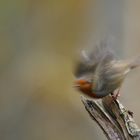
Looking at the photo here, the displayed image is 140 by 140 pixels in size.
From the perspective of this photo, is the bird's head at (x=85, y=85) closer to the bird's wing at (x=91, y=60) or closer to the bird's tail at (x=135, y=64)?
the bird's wing at (x=91, y=60)

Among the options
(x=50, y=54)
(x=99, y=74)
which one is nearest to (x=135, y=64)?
(x=99, y=74)

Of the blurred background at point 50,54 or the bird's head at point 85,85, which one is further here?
the blurred background at point 50,54

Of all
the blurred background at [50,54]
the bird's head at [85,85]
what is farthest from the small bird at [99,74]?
the blurred background at [50,54]

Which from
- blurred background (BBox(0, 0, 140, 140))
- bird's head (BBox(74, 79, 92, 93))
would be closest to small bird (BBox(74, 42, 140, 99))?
bird's head (BBox(74, 79, 92, 93))

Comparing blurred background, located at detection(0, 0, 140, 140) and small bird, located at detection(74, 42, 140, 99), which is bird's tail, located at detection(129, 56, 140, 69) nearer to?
small bird, located at detection(74, 42, 140, 99)

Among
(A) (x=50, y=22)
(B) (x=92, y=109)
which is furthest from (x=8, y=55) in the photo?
(B) (x=92, y=109)
